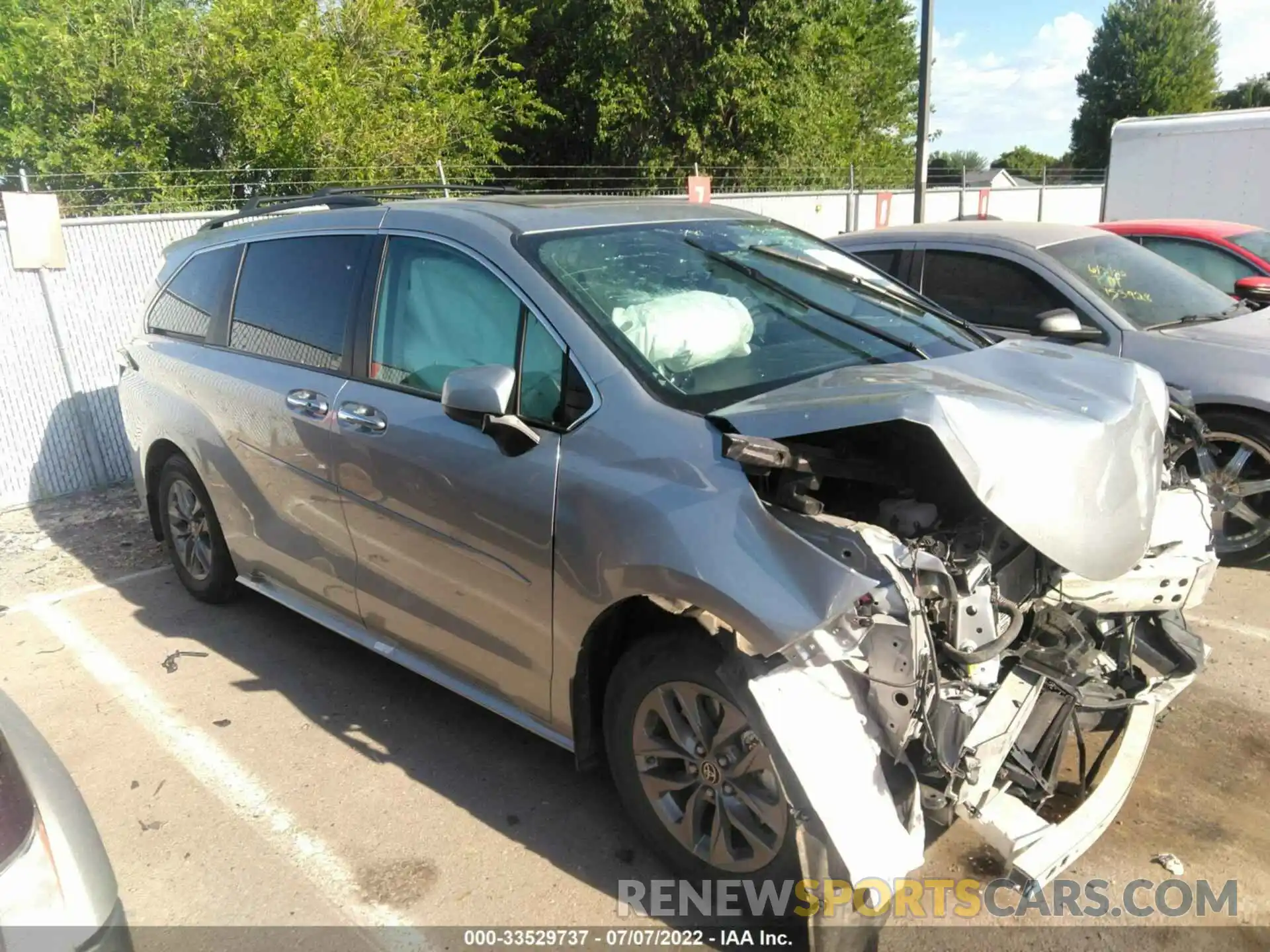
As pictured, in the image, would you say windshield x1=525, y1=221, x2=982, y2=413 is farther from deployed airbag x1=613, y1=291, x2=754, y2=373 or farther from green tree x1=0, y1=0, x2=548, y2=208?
green tree x1=0, y1=0, x2=548, y2=208

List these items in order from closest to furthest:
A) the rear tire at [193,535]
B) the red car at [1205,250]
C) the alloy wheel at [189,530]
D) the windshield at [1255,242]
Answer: the rear tire at [193,535] → the alloy wheel at [189,530] → the red car at [1205,250] → the windshield at [1255,242]

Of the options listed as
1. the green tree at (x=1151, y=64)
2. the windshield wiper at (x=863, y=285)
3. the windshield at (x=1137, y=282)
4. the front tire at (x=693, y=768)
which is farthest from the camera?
the green tree at (x=1151, y=64)

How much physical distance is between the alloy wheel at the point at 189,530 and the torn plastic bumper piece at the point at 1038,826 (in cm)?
379

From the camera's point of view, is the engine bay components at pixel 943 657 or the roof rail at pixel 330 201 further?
the roof rail at pixel 330 201

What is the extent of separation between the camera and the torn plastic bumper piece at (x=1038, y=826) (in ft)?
7.83

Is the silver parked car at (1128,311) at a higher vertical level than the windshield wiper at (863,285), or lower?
lower

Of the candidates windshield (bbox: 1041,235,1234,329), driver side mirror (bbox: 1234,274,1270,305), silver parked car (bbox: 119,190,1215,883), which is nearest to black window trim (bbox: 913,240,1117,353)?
windshield (bbox: 1041,235,1234,329)

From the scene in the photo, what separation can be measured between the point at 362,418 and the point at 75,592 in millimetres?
3082

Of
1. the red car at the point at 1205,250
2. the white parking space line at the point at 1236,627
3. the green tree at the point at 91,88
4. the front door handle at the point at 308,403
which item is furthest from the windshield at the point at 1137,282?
the green tree at the point at 91,88

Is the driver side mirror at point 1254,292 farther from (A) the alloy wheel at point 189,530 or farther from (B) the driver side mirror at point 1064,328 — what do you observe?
(A) the alloy wheel at point 189,530

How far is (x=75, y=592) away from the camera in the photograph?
534 centimetres

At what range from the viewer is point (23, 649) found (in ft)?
15.2

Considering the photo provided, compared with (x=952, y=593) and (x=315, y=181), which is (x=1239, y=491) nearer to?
(x=952, y=593)

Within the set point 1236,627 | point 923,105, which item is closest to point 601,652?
point 1236,627
